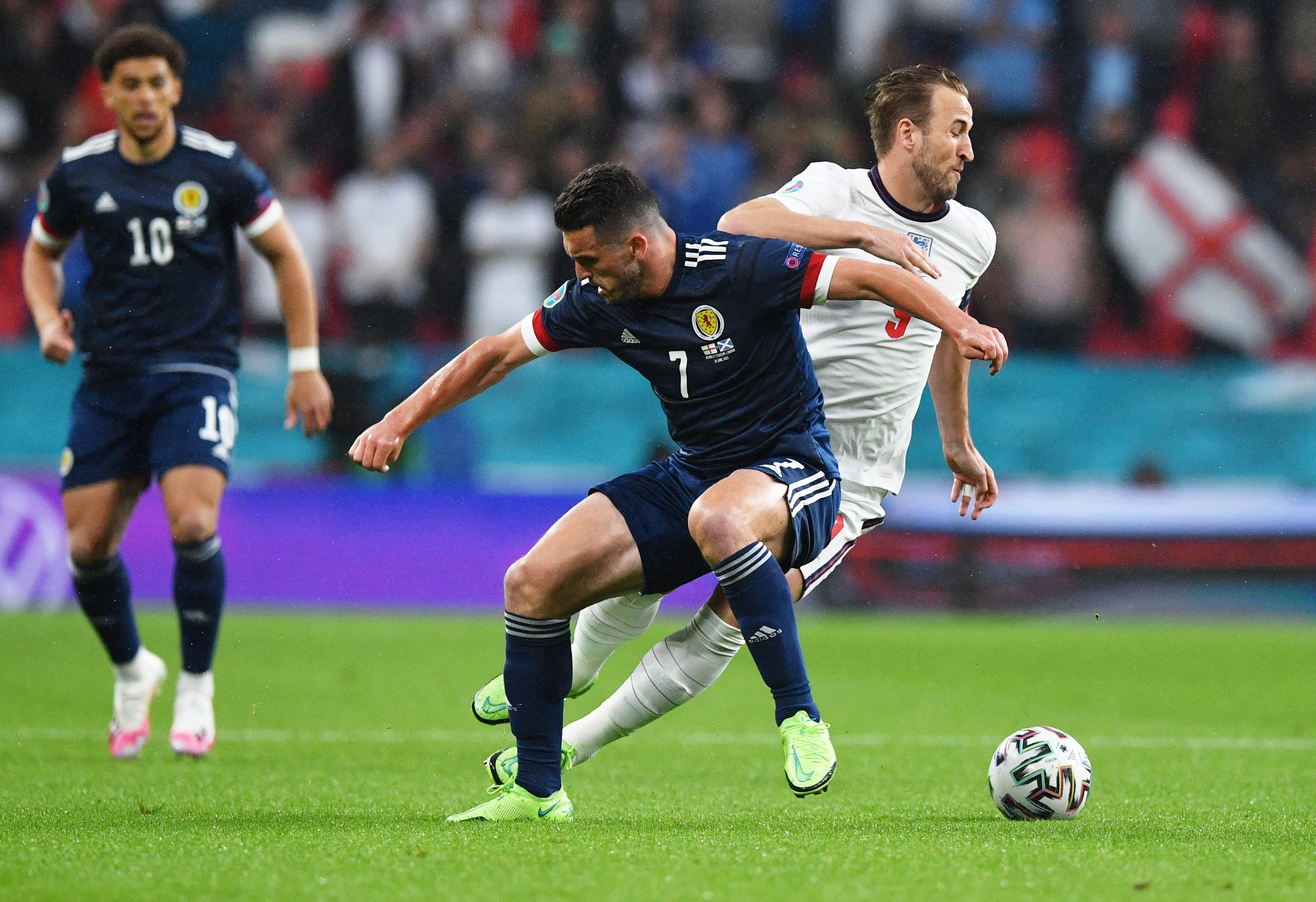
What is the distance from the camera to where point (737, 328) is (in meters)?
4.75

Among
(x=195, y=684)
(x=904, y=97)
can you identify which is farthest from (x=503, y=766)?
(x=904, y=97)

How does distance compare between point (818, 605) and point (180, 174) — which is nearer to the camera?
point (180, 174)

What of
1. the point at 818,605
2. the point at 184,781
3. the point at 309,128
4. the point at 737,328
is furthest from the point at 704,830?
the point at 309,128

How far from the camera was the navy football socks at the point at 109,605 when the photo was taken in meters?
6.52

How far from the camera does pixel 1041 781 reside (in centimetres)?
480

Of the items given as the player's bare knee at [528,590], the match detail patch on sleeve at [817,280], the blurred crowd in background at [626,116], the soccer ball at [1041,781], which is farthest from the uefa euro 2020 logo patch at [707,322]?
the blurred crowd in background at [626,116]

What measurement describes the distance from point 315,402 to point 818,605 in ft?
21.2

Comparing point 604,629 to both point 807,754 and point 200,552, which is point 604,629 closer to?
point 807,754

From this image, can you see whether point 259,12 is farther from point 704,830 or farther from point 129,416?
point 704,830

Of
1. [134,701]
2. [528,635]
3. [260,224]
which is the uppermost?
[260,224]

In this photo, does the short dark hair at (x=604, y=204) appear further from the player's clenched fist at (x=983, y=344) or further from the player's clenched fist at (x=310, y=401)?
the player's clenched fist at (x=310, y=401)

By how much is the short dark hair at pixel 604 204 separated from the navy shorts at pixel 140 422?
2316 mm

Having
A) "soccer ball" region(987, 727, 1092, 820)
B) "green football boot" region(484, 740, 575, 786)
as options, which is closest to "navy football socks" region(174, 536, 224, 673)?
"green football boot" region(484, 740, 575, 786)

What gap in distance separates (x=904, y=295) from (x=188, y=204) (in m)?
3.16
